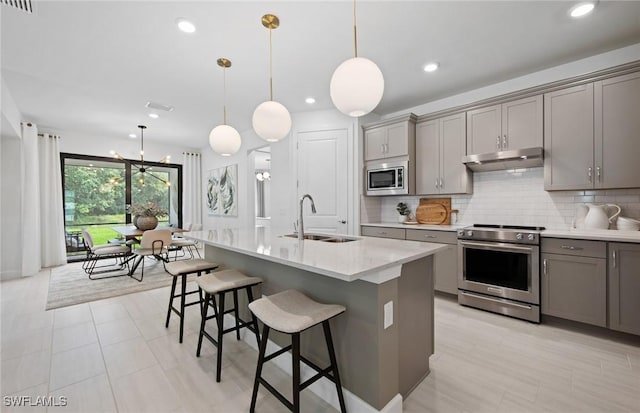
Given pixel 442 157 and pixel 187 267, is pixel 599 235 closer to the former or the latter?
pixel 442 157

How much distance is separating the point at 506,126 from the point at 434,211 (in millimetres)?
1389

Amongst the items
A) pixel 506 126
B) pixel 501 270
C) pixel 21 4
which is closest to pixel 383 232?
pixel 501 270

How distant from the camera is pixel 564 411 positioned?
5.16 feet

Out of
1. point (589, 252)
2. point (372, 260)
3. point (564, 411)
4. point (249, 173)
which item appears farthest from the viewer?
point (249, 173)

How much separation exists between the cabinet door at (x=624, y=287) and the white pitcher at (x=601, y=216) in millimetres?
436

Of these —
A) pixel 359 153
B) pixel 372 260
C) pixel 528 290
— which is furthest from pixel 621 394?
pixel 359 153

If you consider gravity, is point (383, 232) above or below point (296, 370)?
above

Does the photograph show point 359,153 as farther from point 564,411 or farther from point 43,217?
point 43,217

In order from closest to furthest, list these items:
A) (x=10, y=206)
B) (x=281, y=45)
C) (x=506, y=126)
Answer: (x=281, y=45) → (x=506, y=126) → (x=10, y=206)

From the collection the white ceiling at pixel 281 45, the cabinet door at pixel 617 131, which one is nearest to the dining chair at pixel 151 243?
the white ceiling at pixel 281 45

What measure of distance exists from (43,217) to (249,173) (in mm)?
3867

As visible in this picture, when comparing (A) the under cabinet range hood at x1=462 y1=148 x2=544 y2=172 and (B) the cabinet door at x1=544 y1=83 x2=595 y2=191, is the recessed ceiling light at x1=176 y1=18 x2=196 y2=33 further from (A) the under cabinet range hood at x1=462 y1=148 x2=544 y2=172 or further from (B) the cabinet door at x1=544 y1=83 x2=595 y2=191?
(B) the cabinet door at x1=544 y1=83 x2=595 y2=191

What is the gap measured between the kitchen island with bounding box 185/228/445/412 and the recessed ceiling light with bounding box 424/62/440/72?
2.14 m

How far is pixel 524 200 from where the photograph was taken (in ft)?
10.7
